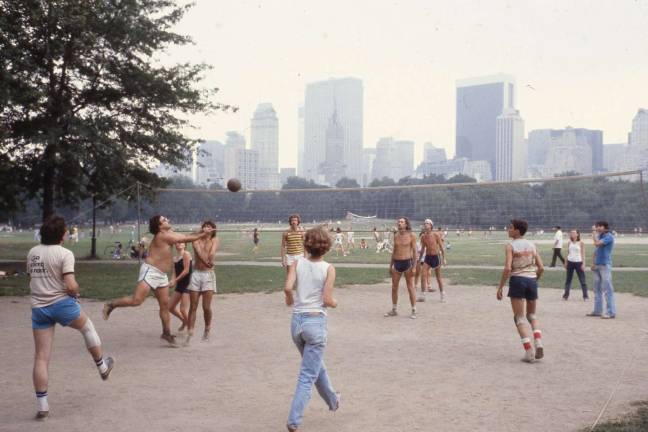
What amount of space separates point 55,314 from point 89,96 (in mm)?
19808

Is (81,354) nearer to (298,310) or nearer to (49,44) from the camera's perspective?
(298,310)

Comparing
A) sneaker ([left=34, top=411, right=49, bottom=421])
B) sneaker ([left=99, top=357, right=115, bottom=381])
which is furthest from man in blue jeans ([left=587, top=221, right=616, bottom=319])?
sneaker ([left=34, top=411, right=49, bottom=421])

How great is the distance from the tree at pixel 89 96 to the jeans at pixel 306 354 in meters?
17.3

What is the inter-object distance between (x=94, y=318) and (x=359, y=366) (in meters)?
5.99

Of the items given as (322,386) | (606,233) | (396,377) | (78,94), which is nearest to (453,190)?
→ (606,233)

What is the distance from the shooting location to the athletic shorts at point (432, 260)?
1483 centimetres

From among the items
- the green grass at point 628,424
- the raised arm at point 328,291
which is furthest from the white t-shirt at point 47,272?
the green grass at point 628,424

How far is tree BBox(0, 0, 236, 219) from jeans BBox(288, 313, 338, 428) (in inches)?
680

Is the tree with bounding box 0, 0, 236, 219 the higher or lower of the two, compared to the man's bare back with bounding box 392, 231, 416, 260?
higher

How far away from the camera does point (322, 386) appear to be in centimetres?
553

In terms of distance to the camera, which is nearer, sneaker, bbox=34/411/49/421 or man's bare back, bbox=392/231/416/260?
sneaker, bbox=34/411/49/421

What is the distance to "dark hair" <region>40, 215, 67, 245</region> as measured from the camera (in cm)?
586

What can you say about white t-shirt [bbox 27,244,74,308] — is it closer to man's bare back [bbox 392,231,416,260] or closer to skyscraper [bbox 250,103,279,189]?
man's bare back [bbox 392,231,416,260]

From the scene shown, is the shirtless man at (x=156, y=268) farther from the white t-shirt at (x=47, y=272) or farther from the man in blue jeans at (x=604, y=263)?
the man in blue jeans at (x=604, y=263)
